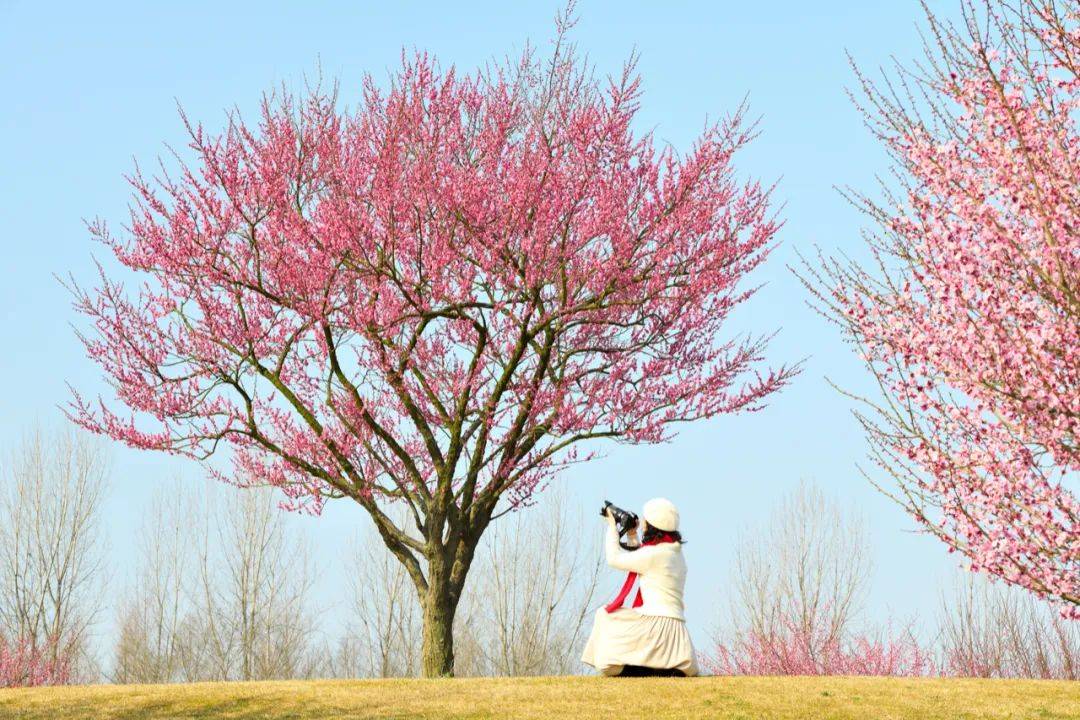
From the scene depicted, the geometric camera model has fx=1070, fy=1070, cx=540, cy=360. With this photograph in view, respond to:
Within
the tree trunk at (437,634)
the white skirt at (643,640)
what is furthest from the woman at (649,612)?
the tree trunk at (437,634)

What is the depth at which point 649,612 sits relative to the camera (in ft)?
39.4

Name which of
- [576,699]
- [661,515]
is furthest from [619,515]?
[576,699]

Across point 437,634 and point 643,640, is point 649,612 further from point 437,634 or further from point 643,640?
point 437,634

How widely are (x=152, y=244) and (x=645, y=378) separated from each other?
7201 millimetres

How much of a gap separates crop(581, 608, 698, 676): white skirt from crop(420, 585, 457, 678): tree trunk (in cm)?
257

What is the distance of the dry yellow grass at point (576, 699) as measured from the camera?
35.0ft

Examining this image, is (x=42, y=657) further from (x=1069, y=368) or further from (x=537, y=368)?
(x=1069, y=368)

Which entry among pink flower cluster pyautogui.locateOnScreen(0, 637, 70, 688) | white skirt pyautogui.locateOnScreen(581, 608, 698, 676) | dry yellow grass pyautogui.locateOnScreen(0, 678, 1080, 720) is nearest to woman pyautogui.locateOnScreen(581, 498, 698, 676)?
white skirt pyautogui.locateOnScreen(581, 608, 698, 676)

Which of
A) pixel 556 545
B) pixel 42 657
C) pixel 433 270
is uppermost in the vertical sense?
pixel 433 270

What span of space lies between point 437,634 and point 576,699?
10.9 feet

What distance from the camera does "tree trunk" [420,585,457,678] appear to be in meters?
13.9

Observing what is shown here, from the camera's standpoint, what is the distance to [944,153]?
7977 mm

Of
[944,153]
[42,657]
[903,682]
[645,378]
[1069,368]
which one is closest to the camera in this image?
[1069,368]

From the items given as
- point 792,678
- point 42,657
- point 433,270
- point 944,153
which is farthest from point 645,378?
point 42,657
